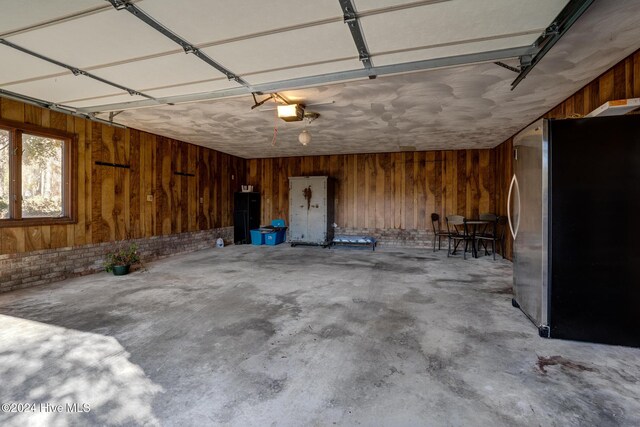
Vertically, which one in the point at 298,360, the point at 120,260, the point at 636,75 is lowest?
the point at 298,360

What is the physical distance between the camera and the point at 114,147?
5090 mm

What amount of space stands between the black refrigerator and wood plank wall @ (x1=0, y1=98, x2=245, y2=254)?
19.9 feet

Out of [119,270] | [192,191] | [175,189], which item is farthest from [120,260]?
[192,191]

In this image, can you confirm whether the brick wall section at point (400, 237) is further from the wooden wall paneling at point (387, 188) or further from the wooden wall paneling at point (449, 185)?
the wooden wall paneling at point (449, 185)

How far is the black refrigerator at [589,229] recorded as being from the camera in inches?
90.3

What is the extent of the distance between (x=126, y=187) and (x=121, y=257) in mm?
1359

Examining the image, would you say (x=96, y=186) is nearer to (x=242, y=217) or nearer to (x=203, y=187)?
(x=203, y=187)

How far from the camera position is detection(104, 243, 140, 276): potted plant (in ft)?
15.0

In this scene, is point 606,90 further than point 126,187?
No

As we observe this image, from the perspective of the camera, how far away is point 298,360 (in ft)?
6.97

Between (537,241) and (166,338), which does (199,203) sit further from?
(537,241)

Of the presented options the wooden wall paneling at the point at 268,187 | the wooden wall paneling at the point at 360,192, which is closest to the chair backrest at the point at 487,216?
the wooden wall paneling at the point at 360,192

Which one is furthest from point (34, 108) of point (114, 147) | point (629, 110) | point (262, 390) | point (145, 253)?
Result: point (629, 110)

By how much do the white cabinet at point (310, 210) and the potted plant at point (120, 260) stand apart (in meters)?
3.75
